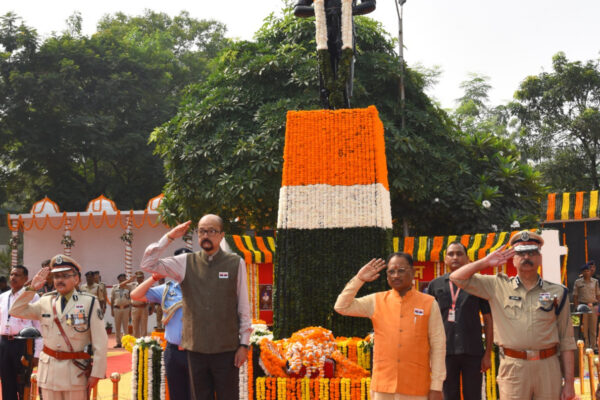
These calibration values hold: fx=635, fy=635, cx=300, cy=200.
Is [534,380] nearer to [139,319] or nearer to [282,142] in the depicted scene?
[282,142]

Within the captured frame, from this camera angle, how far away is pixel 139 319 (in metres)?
14.7

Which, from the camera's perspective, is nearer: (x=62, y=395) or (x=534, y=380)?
(x=534, y=380)

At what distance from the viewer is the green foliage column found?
820cm

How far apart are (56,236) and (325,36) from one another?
1776 centimetres

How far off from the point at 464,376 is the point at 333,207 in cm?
335

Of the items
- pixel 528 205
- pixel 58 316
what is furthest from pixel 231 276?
pixel 528 205

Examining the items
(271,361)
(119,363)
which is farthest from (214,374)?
(119,363)

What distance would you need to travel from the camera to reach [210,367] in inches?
187

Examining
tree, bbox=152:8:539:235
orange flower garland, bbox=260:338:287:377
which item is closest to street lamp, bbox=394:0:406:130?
tree, bbox=152:8:539:235

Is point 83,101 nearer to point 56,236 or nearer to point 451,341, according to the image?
point 56,236

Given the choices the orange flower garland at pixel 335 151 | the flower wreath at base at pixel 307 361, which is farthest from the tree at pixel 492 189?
the flower wreath at base at pixel 307 361

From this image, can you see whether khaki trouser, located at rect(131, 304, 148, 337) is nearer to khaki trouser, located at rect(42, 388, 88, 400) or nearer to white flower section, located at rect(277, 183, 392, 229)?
white flower section, located at rect(277, 183, 392, 229)

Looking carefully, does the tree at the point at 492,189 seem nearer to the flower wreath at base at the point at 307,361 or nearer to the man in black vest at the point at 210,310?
the flower wreath at base at the point at 307,361

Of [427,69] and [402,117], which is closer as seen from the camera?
[402,117]
